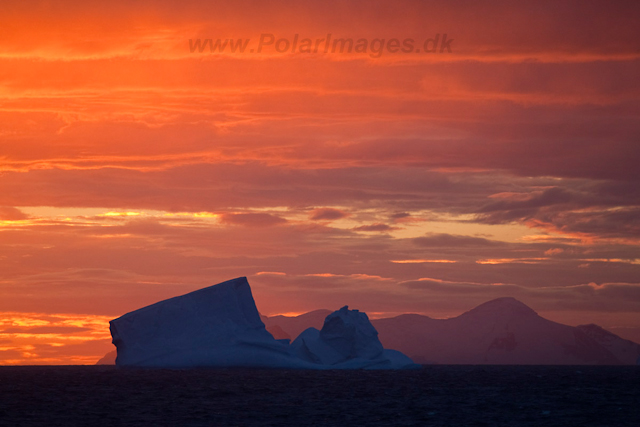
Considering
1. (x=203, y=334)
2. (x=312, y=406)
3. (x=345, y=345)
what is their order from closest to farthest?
1. (x=312, y=406)
2. (x=203, y=334)
3. (x=345, y=345)

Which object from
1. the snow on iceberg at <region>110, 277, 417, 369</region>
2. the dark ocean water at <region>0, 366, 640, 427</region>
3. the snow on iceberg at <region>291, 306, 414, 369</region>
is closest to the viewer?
the dark ocean water at <region>0, 366, 640, 427</region>

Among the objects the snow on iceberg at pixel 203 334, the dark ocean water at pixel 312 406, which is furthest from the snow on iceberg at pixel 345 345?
the dark ocean water at pixel 312 406

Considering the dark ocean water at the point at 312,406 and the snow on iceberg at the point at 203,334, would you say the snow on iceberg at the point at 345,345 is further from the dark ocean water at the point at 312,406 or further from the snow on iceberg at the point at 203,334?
the dark ocean water at the point at 312,406

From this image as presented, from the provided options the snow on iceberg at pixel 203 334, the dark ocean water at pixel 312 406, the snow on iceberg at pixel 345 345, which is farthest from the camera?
the snow on iceberg at pixel 345 345

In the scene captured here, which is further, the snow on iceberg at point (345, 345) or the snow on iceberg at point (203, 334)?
the snow on iceberg at point (345, 345)

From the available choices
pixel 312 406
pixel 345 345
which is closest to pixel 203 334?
pixel 345 345

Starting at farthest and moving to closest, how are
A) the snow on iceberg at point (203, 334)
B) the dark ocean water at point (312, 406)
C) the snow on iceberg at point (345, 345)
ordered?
the snow on iceberg at point (345, 345)
the snow on iceberg at point (203, 334)
the dark ocean water at point (312, 406)

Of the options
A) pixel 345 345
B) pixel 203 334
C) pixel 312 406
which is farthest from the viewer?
pixel 345 345

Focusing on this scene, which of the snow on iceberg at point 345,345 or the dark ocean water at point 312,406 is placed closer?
the dark ocean water at point 312,406

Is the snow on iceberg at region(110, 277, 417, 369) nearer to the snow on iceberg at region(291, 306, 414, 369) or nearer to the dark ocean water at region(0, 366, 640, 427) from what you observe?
the snow on iceberg at region(291, 306, 414, 369)

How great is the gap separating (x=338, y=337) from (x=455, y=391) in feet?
55.4

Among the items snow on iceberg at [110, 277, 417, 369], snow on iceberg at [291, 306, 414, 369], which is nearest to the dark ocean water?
snow on iceberg at [110, 277, 417, 369]

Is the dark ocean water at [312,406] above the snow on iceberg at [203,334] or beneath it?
beneath

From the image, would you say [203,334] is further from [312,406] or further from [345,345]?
[312,406]
